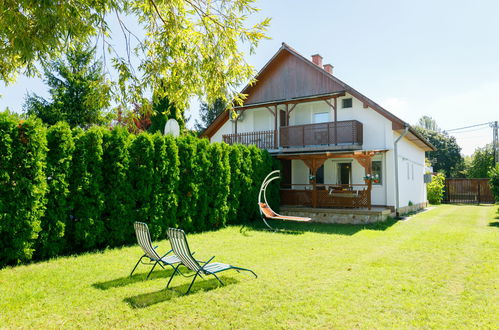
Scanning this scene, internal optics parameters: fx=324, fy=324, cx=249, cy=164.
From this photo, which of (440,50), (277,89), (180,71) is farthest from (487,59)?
(180,71)

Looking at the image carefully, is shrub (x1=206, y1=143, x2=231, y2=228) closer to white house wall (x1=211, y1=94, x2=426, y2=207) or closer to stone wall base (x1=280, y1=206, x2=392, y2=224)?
stone wall base (x1=280, y1=206, x2=392, y2=224)

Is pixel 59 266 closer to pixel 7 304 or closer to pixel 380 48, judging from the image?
pixel 7 304

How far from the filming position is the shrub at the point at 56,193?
6871mm

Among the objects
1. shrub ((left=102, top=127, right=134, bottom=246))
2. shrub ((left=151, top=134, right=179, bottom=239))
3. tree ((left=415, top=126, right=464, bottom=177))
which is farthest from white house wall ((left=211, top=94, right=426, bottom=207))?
tree ((left=415, top=126, right=464, bottom=177))

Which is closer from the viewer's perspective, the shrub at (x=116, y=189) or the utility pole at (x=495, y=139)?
the shrub at (x=116, y=189)

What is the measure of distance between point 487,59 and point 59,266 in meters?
16.9

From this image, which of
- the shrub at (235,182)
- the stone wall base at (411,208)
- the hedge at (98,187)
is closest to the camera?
the hedge at (98,187)

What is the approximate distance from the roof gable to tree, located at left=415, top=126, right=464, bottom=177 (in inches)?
1292

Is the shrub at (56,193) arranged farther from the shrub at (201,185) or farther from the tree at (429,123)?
the tree at (429,123)

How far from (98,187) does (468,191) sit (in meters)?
27.7

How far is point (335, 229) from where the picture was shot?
37.9 feet

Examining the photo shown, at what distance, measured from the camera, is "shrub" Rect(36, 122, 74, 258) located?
271 inches

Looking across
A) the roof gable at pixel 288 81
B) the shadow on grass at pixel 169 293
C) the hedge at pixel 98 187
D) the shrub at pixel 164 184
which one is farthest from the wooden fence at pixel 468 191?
the shadow on grass at pixel 169 293

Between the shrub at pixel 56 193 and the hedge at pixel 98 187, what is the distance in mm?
19
